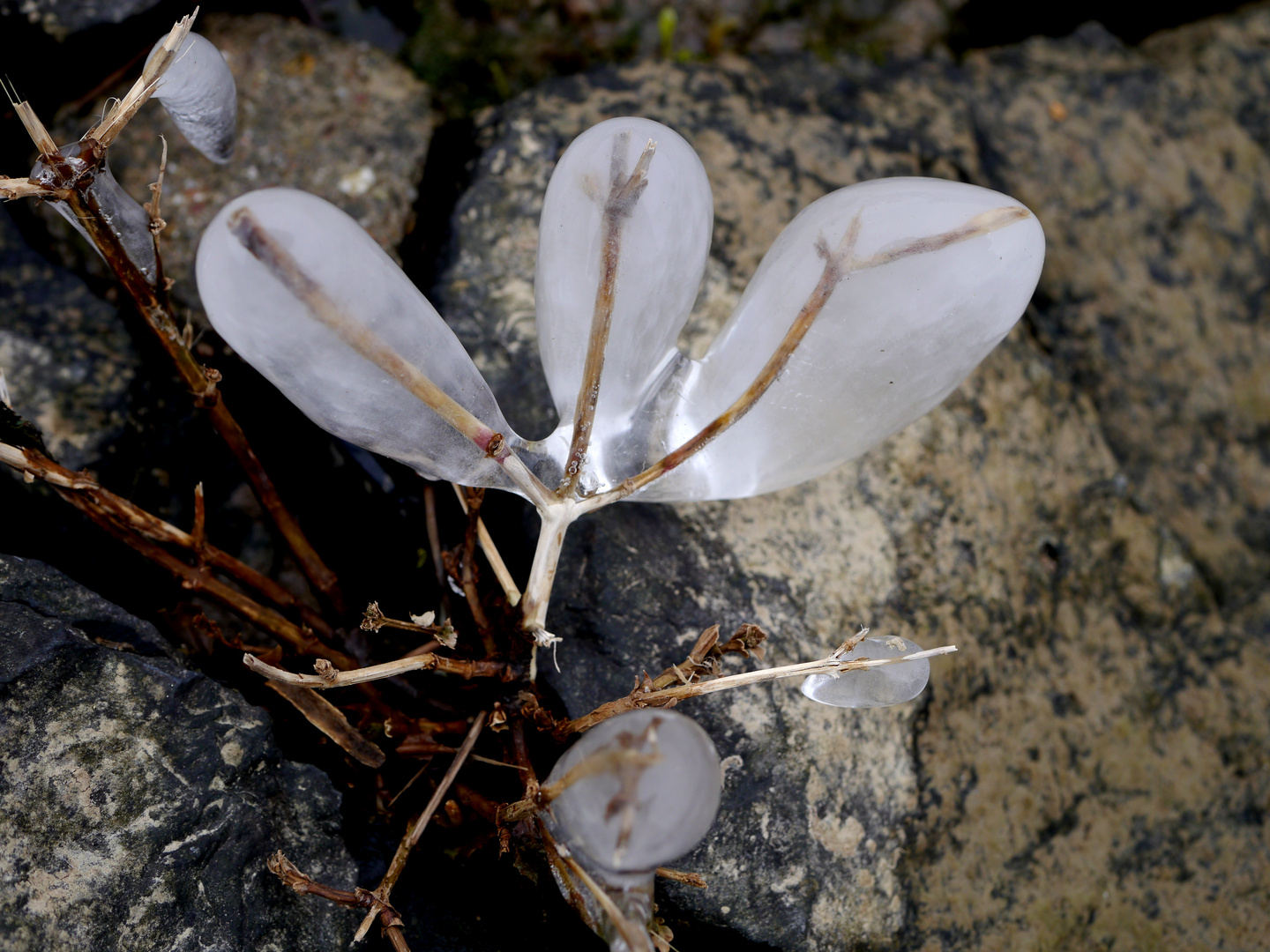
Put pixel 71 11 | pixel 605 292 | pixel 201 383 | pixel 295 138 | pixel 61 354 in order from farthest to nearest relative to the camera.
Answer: pixel 295 138 < pixel 71 11 < pixel 61 354 < pixel 201 383 < pixel 605 292

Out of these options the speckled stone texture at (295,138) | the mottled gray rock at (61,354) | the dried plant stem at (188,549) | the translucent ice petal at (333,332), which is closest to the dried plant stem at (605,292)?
the translucent ice petal at (333,332)

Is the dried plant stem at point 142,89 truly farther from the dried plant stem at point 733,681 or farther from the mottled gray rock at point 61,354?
the dried plant stem at point 733,681

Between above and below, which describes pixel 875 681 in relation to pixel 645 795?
below

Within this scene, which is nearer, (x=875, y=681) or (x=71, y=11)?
(x=875, y=681)

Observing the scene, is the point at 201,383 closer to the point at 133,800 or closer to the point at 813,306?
the point at 133,800

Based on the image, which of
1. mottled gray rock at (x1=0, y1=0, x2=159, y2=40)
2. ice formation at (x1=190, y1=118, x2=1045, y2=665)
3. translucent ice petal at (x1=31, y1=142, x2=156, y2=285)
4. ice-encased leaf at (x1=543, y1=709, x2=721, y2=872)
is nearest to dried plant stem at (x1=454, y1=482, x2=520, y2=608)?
ice formation at (x1=190, y1=118, x2=1045, y2=665)

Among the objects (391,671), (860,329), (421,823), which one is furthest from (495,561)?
(860,329)

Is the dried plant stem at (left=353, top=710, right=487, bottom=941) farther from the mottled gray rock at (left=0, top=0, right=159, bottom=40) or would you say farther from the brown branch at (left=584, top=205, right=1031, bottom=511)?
the mottled gray rock at (left=0, top=0, right=159, bottom=40)
